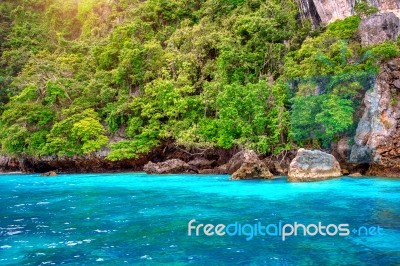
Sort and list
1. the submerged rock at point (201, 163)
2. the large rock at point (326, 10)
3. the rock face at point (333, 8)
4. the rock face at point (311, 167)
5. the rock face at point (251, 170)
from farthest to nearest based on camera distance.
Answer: the large rock at point (326, 10) → the submerged rock at point (201, 163) → the rock face at point (333, 8) → the rock face at point (251, 170) → the rock face at point (311, 167)

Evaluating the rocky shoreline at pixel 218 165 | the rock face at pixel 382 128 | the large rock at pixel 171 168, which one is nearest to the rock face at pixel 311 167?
the rocky shoreline at pixel 218 165

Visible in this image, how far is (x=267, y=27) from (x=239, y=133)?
8.62 metres

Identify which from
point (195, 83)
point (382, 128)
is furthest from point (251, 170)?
point (195, 83)

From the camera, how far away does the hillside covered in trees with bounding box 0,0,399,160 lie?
73.0 ft

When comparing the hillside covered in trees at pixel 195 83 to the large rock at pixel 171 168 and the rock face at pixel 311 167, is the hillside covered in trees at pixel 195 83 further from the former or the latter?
the rock face at pixel 311 167

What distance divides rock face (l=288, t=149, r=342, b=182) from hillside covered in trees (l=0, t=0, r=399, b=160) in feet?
7.81

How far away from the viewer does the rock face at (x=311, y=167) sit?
740 inches

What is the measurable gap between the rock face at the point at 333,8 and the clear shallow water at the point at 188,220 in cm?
1342

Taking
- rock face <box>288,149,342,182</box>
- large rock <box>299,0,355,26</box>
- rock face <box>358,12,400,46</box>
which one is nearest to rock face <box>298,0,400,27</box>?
large rock <box>299,0,355,26</box>

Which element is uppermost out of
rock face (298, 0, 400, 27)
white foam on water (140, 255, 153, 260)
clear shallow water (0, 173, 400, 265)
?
rock face (298, 0, 400, 27)

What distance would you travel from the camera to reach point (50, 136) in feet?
95.5

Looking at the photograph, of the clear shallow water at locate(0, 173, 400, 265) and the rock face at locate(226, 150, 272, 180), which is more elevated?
the rock face at locate(226, 150, 272, 180)

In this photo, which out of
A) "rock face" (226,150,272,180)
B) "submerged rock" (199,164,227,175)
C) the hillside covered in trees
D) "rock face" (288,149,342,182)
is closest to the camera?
"rock face" (288,149,342,182)

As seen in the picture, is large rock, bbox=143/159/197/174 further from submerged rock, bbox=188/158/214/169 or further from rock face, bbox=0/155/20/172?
rock face, bbox=0/155/20/172
